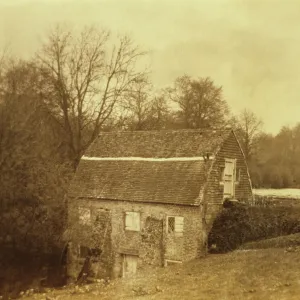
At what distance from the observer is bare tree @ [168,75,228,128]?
48.3 meters

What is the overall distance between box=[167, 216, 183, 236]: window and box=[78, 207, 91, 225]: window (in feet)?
18.7

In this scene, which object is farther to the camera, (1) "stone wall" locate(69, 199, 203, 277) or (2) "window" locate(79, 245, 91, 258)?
(2) "window" locate(79, 245, 91, 258)

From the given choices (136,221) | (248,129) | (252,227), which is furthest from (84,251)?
(248,129)

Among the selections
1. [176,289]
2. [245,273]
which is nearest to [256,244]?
[245,273]

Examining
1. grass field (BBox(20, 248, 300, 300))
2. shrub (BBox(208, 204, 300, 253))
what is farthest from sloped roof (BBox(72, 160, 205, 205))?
grass field (BBox(20, 248, 300, 300))

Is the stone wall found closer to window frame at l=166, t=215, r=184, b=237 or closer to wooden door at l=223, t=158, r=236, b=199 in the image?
window frame at l=166, t=215, r=184, b=237

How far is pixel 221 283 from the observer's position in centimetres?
1515

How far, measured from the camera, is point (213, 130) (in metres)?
27.2

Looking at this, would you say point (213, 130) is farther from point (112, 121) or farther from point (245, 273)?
point (112, 121)

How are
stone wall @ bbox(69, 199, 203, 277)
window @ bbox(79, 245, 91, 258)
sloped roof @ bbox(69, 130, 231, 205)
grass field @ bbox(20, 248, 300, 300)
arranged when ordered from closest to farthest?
1. grass field @ bbox(20, 248, 300, 300)
2. stone wall @ bbox(69, 199, 203, 277)
3. sloped roof @ bbox(69, 130, 231, 205)
4. window @ bbox(79, 245, 91, 258)

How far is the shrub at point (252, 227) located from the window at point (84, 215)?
25.9 ft

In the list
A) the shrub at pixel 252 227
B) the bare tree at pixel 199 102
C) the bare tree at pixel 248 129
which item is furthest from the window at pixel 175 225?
the bare tree at pixel 199 102

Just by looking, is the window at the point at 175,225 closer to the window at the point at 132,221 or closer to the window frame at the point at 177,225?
the window frame at the point at 177,225

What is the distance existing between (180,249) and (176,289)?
10214 millimetres
